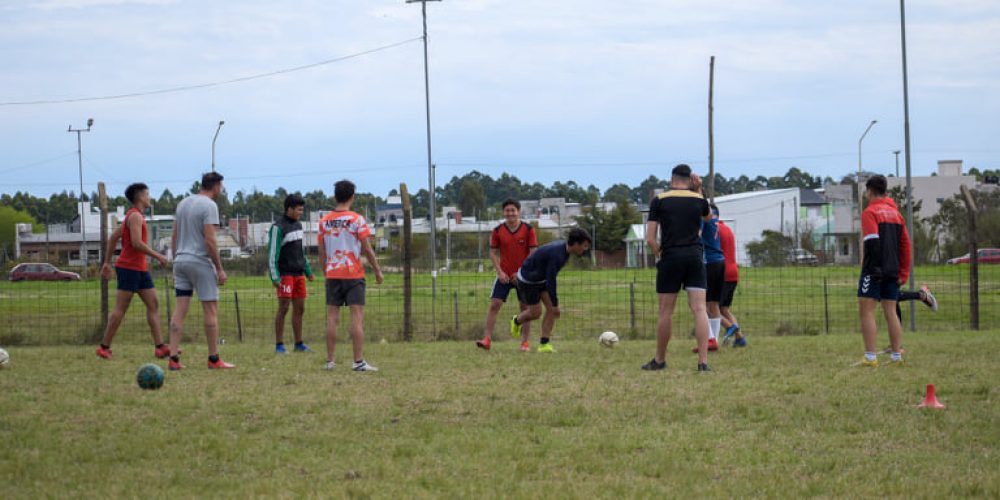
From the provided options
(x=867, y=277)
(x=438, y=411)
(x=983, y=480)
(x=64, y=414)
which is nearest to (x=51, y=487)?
(x=64, y=414)

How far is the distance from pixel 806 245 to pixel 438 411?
51.3 meters

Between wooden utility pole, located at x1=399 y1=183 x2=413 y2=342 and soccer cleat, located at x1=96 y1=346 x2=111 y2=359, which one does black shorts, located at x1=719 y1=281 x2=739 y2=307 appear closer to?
wooden utility pole, located at x1=399 y1=183 x2=413 y2=342

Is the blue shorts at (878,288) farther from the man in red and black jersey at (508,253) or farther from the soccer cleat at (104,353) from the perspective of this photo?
the soccer cleat at (104,353)

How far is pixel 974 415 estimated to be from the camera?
698 centimetres

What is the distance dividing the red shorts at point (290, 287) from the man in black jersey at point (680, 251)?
194 inches

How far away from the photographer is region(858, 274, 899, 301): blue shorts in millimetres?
10414

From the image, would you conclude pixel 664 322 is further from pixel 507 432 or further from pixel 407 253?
pixel 407 253

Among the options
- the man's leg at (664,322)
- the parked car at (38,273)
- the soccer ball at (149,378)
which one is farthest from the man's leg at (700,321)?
the parked car at (38,273)

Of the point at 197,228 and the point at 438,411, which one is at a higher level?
the point at 197,228

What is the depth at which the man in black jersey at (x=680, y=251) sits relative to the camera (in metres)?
9.89

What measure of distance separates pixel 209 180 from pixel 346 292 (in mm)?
1732

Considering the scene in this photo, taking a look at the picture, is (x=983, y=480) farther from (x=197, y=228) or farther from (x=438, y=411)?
(x=197, y=228)

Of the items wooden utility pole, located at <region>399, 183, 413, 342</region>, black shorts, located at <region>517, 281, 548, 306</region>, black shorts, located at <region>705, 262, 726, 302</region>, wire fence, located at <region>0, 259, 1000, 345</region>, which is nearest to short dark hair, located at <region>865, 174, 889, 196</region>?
black shorts, located at <region>705, 262, 726, 302</region>

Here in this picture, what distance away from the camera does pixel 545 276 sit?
12.3 m
